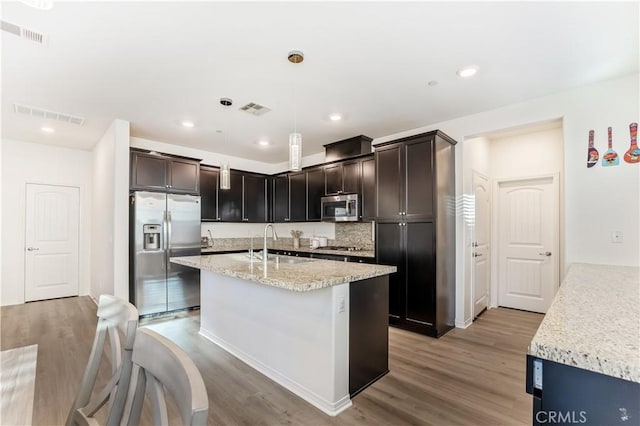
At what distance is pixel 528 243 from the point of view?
461cm

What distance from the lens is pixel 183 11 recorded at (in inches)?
77.9

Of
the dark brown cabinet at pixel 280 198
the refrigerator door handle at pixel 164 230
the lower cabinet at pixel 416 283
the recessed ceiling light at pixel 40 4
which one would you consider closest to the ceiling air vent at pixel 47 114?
the refrigerator door handle at pixel 164 230

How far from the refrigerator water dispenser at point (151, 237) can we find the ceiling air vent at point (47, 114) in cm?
164

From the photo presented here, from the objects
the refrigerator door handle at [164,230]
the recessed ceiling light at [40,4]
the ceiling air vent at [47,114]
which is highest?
the recessed ceiling light at [40,4]

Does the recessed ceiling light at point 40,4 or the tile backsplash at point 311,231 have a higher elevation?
the recessed ceiling light at point 40,4

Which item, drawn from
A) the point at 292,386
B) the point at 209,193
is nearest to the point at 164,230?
the point at 209,193

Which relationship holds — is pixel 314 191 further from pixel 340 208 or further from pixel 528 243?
pixel 528 243

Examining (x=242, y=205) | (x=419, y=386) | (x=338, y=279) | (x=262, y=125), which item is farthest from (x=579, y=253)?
(x=242, y=205)

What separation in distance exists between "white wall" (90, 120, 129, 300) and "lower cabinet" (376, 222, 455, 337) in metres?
3.49

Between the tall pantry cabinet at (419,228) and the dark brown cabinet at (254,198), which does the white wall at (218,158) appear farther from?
the tall pantry cabinet at (419,228)

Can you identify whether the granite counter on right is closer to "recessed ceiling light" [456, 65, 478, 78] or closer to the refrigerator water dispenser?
"recessed ceiling light" [456, 65, 478, 78]

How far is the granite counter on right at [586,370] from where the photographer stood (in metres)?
0.81

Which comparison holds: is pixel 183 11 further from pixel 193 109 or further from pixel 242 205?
pixel 242 205

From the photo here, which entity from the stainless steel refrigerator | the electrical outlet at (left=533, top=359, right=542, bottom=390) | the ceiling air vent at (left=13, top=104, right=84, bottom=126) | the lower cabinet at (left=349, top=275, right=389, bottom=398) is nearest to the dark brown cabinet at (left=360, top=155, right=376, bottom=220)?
the lower cabinet at (left=349, top=275, right=389, bottom=398)
